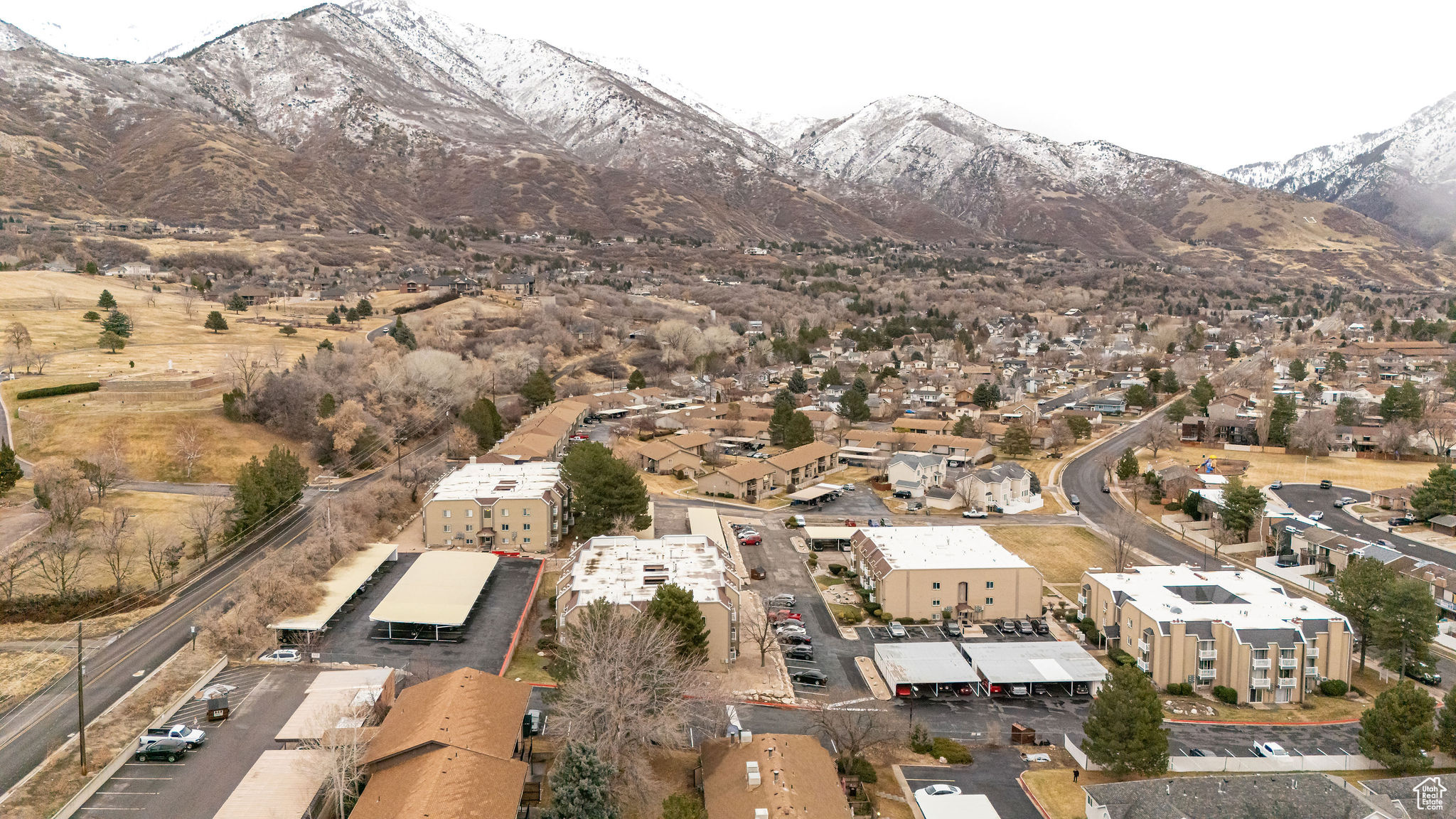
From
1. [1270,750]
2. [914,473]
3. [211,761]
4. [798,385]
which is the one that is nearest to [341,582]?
[211,761]

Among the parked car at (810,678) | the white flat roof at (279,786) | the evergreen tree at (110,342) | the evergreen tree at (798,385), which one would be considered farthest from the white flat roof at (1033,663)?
the evergreen tree at (110,342)

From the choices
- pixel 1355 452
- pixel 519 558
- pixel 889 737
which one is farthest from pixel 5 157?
pixel 1355 452

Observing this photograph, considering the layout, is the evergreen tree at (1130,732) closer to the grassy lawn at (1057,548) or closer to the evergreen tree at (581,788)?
the evergreen tree at (581,788)

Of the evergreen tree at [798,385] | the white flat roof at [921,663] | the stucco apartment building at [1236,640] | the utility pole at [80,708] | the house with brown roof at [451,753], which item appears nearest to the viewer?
the house with brown roof at [451,753]

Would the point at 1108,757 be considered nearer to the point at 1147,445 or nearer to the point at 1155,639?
the point at 1155,639

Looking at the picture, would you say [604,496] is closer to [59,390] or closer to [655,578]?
[655,578]

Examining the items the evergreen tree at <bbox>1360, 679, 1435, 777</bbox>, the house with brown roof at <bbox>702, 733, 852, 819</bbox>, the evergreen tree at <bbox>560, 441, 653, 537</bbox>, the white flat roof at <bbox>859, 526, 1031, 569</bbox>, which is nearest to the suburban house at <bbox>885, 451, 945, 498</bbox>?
the white flat roof at <bbox>859, 526, 1031, 569</bbox>

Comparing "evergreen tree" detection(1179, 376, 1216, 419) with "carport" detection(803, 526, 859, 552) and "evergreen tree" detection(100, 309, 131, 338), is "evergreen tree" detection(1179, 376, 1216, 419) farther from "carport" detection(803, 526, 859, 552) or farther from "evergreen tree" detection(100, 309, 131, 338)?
"evergreen tree" detection(100, 309, 131, 338)

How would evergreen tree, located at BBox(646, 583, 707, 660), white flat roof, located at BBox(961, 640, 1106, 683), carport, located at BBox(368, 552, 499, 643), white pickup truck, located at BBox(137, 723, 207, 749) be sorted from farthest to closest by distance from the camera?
1. carport, located at BBox(368, 552, 499, 643)
2. white flat roof, located at BBox(961, 640, 1106, 683)
3. evergreen tree, located at BBox(646, 583, 707, 660)
4. white pickup truck, located at BBox(137, 723, 207, 749)
